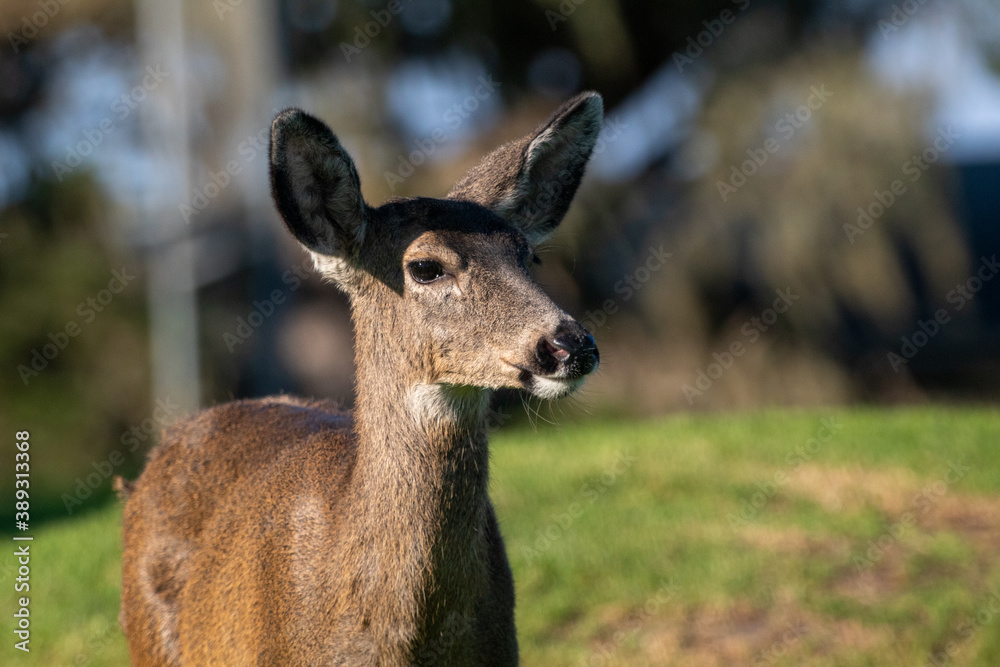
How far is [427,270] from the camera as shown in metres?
4.25

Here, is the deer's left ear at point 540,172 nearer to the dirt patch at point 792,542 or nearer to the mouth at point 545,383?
the mouth at point 545,383

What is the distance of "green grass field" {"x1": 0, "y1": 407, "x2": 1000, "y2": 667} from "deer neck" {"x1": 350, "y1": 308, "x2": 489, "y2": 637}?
71.0 inches

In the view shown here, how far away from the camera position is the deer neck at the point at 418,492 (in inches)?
157

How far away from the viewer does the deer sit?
13.0 ft

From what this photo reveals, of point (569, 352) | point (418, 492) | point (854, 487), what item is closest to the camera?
point (569, 352)

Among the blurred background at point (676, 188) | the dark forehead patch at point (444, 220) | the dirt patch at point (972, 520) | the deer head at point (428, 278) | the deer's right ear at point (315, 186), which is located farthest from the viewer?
the blurred background at point (676, 188)

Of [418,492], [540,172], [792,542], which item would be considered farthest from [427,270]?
[792,542]

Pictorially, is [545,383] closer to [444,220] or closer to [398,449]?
[398,449]

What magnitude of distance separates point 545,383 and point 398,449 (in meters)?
0.63

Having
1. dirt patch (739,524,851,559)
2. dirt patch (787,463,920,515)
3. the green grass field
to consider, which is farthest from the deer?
dirt patch (787,463,920,515)

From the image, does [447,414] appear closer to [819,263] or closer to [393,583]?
[393,583]

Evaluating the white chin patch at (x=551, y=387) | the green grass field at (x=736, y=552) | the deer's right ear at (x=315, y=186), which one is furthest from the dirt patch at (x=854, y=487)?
the deer's right ear at (x=315, y=186)

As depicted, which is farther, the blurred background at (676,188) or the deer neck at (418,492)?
the blurred background at (676,188)

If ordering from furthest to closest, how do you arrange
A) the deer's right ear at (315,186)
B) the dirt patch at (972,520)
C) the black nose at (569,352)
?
the dirt patch at (972,520) → the deer's right ear at (315,186) → the black nose at (569,352)
